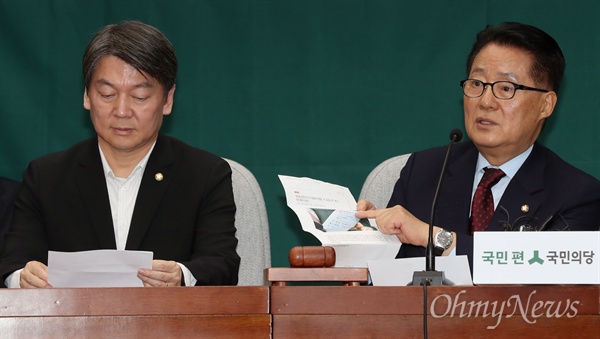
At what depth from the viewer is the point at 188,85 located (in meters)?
3.66

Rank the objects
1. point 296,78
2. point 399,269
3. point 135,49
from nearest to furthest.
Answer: point 399,269
point 135,49
point 296,78

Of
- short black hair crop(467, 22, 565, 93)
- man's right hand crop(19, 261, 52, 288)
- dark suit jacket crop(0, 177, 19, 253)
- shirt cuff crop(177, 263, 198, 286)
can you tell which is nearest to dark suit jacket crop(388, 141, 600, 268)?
short black hair crop(467, 22, 565, 93)

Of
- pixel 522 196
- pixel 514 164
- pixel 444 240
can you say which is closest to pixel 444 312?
pixel 444 240

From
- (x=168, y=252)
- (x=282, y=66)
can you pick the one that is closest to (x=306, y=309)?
(x=168, y=252)

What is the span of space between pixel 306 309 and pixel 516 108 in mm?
1263

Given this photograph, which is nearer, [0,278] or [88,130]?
[0,278]

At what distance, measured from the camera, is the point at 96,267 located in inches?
82.7

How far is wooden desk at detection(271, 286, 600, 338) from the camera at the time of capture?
1.81 meters

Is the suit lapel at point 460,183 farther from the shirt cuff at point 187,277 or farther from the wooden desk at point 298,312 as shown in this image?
the wooden desk at point 298,312

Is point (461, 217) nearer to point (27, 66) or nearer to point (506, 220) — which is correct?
point (506, 220)

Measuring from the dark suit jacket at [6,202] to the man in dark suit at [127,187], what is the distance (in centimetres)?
28

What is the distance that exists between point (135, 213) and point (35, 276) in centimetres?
54

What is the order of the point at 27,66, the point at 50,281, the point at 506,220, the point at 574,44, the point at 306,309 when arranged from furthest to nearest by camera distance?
the point at 27,66, the point at 574,44, the point at 506,220, the point at 50,281, the point at 306,309

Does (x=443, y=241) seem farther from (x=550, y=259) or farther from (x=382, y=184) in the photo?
(x=550, y=259)
